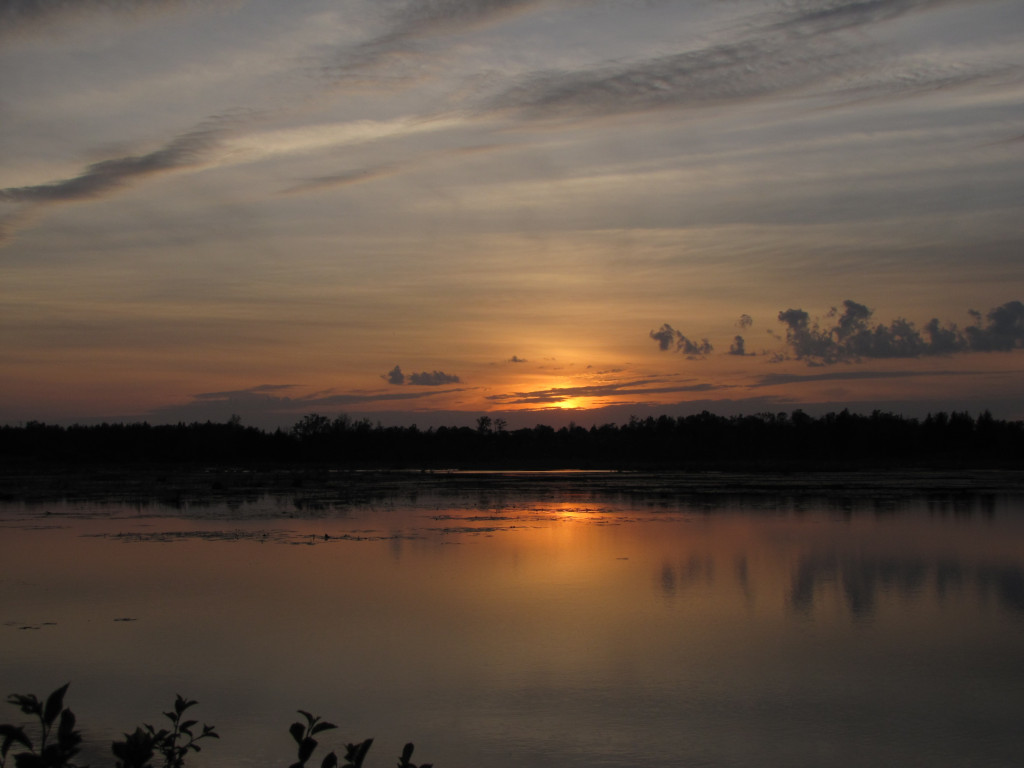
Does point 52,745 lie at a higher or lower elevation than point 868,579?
higher

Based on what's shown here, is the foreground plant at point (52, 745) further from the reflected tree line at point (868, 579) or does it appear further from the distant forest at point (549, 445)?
the distant forest at point (549, 445)

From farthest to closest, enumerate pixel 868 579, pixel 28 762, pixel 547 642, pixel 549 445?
1. pixel 549 445
2. pixel 868 579
3. pixel 547 642
4. pixel 28 762

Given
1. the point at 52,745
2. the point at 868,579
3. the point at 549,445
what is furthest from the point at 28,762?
the point at 549,445

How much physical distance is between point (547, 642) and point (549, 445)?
9084 centimetres

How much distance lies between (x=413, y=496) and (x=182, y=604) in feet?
68.7

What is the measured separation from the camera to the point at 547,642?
9.45 m

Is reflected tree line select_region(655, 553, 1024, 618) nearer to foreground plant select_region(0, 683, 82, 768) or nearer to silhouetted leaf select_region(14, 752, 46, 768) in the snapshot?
foreground plant select_region(0, 683, 82, 768)

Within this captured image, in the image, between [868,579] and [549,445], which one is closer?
[868,579]

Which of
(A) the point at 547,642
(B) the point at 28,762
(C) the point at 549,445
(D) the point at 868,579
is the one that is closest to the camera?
(B) the point at 28,762

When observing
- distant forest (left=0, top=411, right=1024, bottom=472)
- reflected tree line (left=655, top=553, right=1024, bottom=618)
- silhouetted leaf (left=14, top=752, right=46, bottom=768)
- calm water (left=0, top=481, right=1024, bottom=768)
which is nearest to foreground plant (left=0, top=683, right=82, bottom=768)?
silhouetted leaf (left=14, top=752, right=46, bottom=768)

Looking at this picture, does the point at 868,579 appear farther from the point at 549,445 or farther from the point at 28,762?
the point at 549,445

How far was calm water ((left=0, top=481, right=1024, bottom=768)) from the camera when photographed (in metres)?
6.75

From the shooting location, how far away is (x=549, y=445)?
100m

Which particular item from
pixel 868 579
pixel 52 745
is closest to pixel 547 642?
pixel 868 579
